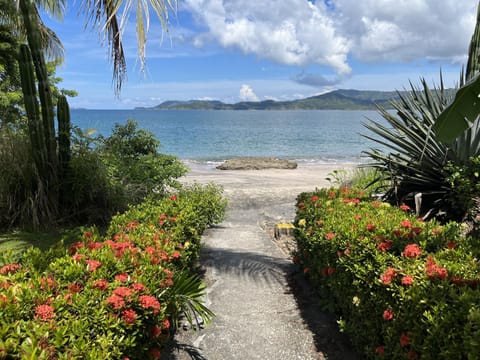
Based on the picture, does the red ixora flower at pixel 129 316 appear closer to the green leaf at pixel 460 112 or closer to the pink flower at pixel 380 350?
the pink flower at pixel 380 350

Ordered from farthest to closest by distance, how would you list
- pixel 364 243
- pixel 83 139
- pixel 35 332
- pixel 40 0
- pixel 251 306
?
1. pixel 40 0
2. pixel 83 139
3. pixel 251 306
4. pixel 364 243
5. pixel 35 332

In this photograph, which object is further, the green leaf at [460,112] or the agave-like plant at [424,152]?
the agave-like plant at [424,152]

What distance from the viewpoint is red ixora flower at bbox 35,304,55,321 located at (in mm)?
1859

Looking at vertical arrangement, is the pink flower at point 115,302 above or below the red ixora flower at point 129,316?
above

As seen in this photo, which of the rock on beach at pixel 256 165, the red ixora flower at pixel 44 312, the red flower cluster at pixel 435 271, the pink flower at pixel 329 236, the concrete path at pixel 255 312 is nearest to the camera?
the red ixora flower at pixel 44 312

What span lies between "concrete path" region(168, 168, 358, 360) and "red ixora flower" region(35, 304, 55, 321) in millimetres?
1616

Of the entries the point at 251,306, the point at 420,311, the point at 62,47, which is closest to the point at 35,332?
the point at 420,311

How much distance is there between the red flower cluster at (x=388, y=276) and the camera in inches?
95.6

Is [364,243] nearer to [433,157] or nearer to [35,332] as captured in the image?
[35,332]

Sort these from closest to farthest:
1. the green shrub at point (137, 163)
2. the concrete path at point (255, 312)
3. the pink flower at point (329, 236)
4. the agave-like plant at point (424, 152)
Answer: the concrete path at point (255, 312)
the pink flower at point (329, 236)
the agave-like plant at point (424, 152)
the green shrub at point (137, 163)

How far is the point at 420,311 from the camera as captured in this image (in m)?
2.17

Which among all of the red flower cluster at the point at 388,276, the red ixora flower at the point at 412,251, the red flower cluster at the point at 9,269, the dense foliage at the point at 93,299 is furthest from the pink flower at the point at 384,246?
the red flower cluster at the point at 9,269

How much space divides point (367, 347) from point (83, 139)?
5.73 metres

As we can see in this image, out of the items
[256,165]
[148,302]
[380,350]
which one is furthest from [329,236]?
[256,165]
